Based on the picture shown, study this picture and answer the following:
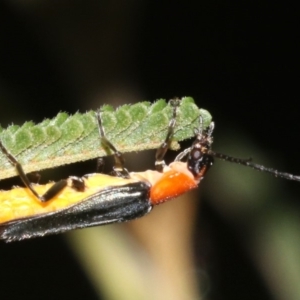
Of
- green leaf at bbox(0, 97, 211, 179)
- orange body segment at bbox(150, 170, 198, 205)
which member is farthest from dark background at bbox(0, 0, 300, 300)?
green leaf at bbox(0, 97, 211, 179)

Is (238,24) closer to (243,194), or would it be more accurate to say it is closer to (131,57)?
(131,57)

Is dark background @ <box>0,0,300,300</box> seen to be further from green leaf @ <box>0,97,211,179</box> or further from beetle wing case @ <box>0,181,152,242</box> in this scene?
green leaf @ <box>0,97,211,179</box>

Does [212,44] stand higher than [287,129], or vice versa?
[212,44]

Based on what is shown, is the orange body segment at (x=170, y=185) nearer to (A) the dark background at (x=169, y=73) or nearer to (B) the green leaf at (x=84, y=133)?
(B) the green leaf at (x=84, y=133)

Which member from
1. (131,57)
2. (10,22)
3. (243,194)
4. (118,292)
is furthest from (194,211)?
(10,22)

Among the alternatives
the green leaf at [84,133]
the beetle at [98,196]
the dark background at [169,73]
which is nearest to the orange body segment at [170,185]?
the beetle at [98,196]

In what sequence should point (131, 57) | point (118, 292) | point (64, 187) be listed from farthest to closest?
point (131, 57)
point (118, 292)
point (64, 187)

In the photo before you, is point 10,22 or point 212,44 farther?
point 212,44

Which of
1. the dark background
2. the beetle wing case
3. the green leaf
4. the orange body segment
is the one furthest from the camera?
the dark background
